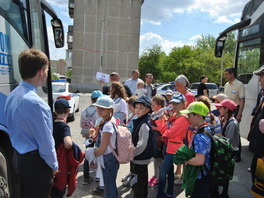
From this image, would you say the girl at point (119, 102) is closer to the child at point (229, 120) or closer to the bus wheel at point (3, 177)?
the child at point (229, 120)

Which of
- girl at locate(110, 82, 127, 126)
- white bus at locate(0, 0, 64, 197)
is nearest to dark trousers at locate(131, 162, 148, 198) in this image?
girl at locate(110, 82, 127, 126)

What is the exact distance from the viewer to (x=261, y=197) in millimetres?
3336

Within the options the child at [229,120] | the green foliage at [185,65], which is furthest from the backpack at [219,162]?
the green foliage at [185,65]

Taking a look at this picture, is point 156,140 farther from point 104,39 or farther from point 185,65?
point 185,65

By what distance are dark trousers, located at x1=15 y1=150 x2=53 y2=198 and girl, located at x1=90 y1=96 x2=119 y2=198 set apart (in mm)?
787

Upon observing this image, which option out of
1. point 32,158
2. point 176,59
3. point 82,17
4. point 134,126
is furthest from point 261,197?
point 176,59

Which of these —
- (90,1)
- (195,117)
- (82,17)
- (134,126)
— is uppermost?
(90,1)

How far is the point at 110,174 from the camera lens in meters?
3.14

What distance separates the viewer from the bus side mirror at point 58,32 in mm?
5562

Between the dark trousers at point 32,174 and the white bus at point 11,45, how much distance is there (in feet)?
2.22

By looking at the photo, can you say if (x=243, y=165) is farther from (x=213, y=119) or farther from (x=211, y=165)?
(x=211, y=165)

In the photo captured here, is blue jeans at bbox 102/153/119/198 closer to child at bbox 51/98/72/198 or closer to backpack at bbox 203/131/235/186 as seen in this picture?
child at bbox 51/98/72/198

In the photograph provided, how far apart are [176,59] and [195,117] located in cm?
5764

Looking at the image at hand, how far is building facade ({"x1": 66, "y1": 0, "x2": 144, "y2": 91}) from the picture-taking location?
38.0 meters
